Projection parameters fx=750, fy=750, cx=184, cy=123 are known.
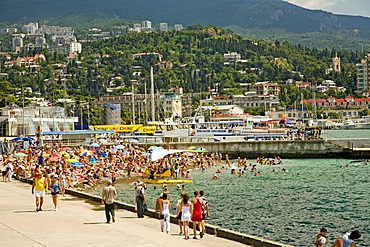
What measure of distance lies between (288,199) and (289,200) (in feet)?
1.33

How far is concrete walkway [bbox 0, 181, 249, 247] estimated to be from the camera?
59.8 ft

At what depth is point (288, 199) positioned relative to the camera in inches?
1395

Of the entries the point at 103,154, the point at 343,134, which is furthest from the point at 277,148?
the point at 343,134

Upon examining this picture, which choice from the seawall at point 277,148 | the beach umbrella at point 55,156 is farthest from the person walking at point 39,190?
the seawall at point 277,148

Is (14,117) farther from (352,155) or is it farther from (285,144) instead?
(352,155)

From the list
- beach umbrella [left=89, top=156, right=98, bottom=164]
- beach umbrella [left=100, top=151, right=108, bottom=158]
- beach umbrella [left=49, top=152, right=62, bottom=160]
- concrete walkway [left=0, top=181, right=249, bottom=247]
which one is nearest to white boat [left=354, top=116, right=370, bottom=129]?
beach umbrella [left=100, top=151, right=108, bottom=158]

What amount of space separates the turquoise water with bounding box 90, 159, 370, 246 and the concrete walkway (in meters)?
4.70

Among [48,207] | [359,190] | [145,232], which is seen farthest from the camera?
[359,190]

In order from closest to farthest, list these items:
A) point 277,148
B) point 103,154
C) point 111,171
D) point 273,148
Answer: point 111,171 → point 103,154 → point 277,148 → point 273,148

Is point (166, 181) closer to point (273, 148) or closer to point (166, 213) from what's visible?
point (166, 213)

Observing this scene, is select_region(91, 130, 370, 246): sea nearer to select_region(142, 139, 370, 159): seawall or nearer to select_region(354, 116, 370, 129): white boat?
select_region(142, 139, 370, 159): seawall

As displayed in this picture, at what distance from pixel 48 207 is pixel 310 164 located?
119 feet

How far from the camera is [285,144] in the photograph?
6488cm

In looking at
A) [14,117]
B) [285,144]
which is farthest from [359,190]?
[14,117]
